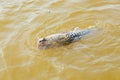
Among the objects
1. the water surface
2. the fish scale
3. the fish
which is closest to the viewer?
the water surface

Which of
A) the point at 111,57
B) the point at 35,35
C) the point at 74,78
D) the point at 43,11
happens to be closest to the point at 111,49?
the point at 111,57

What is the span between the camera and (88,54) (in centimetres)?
548

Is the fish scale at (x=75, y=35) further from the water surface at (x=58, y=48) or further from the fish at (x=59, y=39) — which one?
the water surface at (x=58, y=48)

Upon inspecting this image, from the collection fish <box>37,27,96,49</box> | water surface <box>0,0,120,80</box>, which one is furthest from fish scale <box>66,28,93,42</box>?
water surface <box>0,0,120,80</box>

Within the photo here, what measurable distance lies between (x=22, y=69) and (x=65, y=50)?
0.94m

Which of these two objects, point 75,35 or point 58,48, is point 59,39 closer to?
point 58,48

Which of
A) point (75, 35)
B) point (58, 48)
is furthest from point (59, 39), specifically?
point (75, 35)

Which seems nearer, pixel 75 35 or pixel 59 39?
pixel 59 39

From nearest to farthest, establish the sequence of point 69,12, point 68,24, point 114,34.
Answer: point 114,34, point 68,24, point 69,12

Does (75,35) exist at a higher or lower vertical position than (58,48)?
higher

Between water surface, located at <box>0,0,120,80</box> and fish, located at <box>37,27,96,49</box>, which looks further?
fish, located at <box>37,27,96,49</box>

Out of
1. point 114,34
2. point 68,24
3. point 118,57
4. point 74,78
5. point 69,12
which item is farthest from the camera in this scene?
point 69,12

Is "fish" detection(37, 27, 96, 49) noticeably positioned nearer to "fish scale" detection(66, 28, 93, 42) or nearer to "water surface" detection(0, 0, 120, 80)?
"fish scale" detection(66, 28, 93, 42)

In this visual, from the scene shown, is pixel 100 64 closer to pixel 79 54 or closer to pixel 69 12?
pixel 79 54
